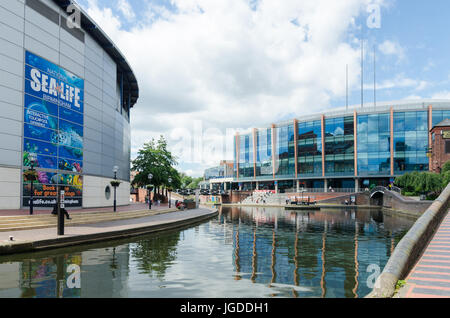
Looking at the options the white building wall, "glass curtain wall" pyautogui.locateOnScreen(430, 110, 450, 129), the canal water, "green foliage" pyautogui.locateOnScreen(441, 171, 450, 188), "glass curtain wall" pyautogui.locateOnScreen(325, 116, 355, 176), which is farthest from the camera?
"glass curtain wall" pyautogui.locateOnScreen(325, 116, 355, 176)

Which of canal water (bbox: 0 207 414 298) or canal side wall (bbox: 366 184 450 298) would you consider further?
canal water (bbox: 0 207 414 298)

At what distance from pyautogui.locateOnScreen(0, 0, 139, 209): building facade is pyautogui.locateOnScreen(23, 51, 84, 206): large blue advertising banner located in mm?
79

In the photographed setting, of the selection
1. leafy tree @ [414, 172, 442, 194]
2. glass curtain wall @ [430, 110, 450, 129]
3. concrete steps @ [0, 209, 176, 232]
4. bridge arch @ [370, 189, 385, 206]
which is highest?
glass curtain wall @ [430, 110, 450, 129]

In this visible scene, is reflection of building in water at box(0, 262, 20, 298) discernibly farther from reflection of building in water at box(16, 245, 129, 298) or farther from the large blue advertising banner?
the large blue advertising banner

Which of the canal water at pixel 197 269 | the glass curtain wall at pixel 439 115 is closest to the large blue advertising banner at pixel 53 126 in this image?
the canal water at pixel 197 269

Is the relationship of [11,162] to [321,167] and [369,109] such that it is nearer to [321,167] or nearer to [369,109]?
[321,167]

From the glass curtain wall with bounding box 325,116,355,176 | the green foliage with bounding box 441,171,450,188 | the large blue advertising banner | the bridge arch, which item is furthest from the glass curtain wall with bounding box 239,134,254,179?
the large blue advertising banner

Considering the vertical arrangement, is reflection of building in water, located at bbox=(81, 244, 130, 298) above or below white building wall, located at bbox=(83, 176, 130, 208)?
below

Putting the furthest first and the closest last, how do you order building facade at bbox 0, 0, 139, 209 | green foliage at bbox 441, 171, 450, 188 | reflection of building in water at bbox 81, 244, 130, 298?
green foliage at bbox 441, 171, 450, 188
building facade at bbox 0, 0, 139, 209
reflection of building in water at bbox 81, 244, 130, 298

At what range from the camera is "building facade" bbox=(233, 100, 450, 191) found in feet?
223

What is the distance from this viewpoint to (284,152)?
8275 centimetres

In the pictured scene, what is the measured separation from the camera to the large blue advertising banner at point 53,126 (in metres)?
27.6

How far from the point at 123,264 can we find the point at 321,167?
67.9 m
